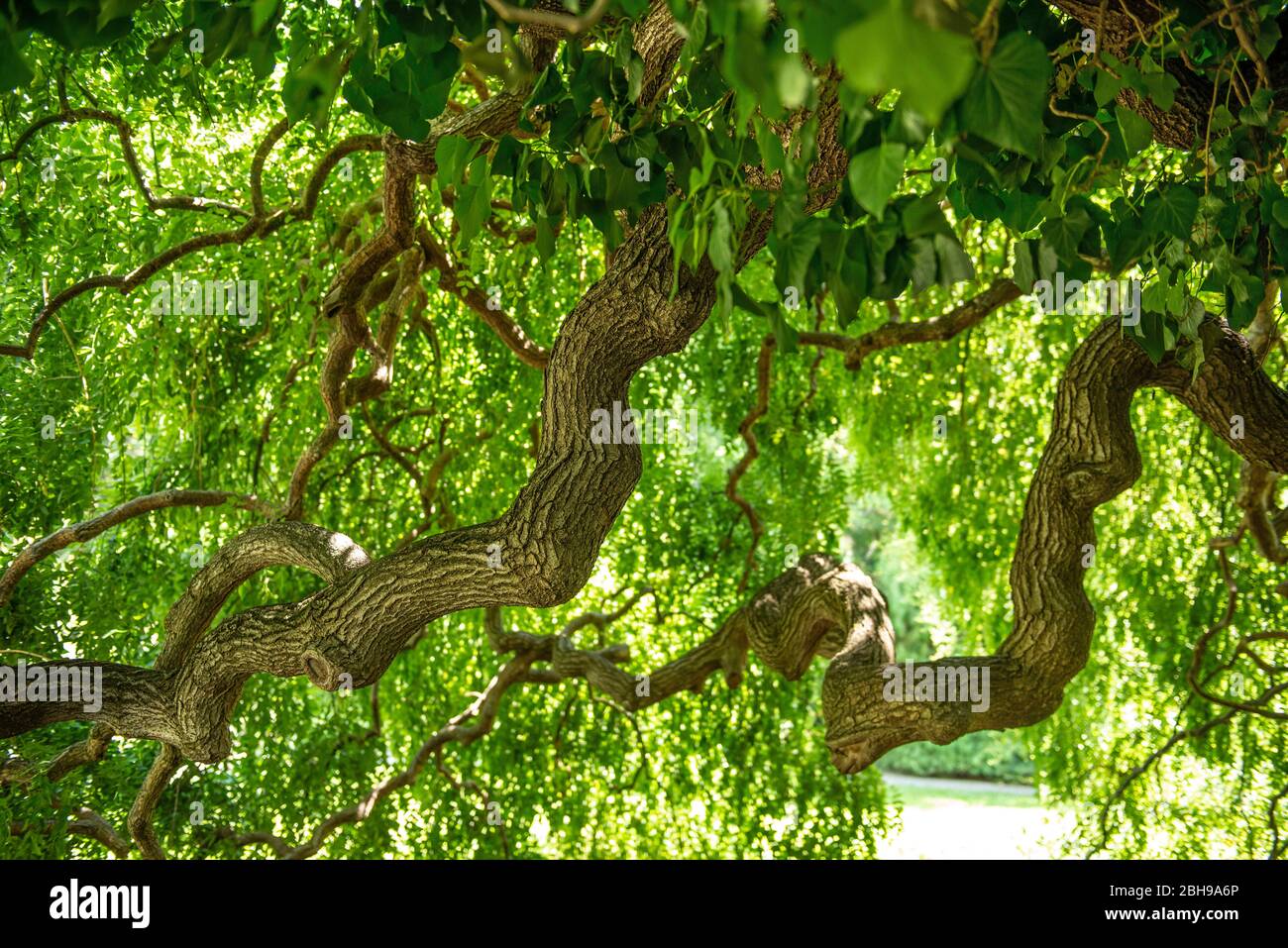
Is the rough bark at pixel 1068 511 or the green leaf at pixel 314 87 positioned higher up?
the green leaf at pixel 314 87

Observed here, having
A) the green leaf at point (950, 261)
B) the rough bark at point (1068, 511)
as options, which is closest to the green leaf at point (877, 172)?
the green leaf at point (950, 261)

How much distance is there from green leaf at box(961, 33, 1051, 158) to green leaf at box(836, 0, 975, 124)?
0.28 m

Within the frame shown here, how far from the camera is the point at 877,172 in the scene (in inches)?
34.8

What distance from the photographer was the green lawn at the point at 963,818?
1125 cm

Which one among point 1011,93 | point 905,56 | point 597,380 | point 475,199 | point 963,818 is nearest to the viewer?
point 905,56

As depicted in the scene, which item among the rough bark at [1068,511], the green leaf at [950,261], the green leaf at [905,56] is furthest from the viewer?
the rough bark at [1068,511]

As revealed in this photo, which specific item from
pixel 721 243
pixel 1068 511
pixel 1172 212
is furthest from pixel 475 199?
pixel 1068 511

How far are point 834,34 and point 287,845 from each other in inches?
139

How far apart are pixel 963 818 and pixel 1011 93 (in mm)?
12269

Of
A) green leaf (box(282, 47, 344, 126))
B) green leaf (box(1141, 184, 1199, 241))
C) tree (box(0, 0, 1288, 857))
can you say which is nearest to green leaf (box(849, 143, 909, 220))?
tree (box(0, 0, 1288, 857))

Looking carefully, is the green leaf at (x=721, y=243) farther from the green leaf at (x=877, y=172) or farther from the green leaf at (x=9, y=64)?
the green leaf at (x=9, y=64)

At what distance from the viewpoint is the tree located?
4.37 feet

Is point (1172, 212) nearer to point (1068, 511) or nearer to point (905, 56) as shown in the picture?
point (905, 56)
